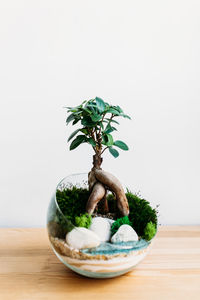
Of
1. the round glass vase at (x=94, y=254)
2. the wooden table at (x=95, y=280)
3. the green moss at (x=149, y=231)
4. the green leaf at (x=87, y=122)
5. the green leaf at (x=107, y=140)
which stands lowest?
the wooden table at (x=95, y=280)

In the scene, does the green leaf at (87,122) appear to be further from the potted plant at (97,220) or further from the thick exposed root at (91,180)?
the thick exposed root at (91,180)

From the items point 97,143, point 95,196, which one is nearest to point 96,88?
point 97,143

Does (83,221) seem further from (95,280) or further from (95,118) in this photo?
(95,118)

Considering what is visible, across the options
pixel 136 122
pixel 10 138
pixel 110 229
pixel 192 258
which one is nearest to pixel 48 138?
pixel 10 138

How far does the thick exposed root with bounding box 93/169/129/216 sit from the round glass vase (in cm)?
12

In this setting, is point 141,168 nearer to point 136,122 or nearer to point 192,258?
point 136,122

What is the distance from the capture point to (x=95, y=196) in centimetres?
77

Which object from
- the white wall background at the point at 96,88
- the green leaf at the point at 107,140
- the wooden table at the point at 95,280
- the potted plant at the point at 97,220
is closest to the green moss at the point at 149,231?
the potted plant at the point at 97,220

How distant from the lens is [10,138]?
105 cm

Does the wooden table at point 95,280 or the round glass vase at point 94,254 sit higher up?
the round glass vase at point 94,254

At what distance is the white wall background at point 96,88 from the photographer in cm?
101

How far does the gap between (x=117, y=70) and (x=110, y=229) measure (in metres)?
0.58

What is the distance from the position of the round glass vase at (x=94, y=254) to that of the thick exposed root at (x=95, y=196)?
11 centimetres

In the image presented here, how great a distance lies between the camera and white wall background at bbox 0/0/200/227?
1014mm
